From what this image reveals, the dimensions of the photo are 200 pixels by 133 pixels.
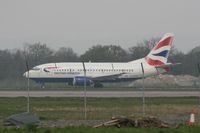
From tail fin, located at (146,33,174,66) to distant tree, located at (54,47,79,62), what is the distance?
120 feet

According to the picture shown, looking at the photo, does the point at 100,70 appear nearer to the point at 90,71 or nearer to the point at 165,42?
the point at 90,71

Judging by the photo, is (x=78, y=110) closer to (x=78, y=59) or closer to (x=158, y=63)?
(x=158, y=63)

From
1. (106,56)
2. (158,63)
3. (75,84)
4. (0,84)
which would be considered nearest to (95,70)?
(75,84)

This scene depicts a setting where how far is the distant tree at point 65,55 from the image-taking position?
381 ft

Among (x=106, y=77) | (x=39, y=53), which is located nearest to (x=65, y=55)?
(x=39, y=53)

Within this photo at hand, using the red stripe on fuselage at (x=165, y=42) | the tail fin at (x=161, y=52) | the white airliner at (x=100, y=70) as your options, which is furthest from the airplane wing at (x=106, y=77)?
the red stripe on fuselage at (x=165, y=42)

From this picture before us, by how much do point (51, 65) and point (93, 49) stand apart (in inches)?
1561

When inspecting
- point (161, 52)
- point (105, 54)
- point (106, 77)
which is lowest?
point (106, 77)

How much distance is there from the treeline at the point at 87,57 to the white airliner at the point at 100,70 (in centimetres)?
1547

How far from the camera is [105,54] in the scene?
367ft

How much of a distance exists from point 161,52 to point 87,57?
108 ft

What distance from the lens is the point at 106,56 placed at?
11056cm

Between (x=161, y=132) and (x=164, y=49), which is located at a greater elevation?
(x=164, y=49)

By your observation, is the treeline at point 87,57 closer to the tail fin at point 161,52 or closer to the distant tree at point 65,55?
the distant tree at point 65,55
